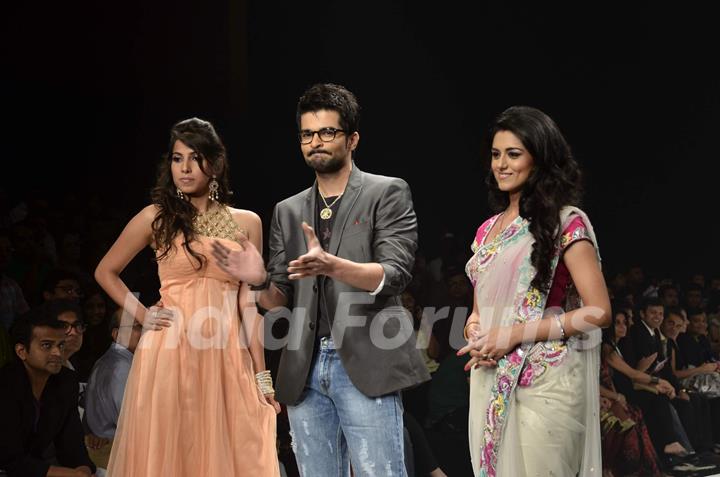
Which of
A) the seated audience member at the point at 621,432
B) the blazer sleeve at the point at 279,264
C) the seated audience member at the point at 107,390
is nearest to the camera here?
the blazer sleeve at the point at 279,264

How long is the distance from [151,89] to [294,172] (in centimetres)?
93

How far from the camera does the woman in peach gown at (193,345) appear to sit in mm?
3045

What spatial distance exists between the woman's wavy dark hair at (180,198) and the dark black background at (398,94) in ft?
A: 6.39

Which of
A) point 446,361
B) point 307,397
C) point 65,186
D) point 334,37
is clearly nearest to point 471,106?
point 334,37

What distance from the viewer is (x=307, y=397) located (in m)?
2.64

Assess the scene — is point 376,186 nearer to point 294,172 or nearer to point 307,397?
point 307,397

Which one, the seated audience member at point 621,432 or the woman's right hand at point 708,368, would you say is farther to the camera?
the woman's right hand at point 708,368

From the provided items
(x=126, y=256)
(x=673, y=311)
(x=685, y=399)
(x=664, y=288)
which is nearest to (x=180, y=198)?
(x=126, y=256)

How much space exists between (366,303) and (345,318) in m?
0.07

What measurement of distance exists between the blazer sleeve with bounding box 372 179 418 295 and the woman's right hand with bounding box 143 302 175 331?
31.1 inches

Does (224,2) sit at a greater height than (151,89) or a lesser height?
greater

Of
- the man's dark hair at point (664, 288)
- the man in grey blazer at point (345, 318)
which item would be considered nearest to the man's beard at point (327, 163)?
the man in grey blazer at point (345, 318)

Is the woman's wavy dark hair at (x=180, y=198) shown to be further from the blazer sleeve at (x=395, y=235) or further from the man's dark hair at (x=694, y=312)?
the man's dark hair at (x=694, y=312)

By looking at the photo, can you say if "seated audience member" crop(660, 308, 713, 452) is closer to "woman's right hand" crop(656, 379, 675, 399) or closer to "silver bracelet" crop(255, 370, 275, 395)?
"woman's right hand" crop(656, 379, 675, 399)
